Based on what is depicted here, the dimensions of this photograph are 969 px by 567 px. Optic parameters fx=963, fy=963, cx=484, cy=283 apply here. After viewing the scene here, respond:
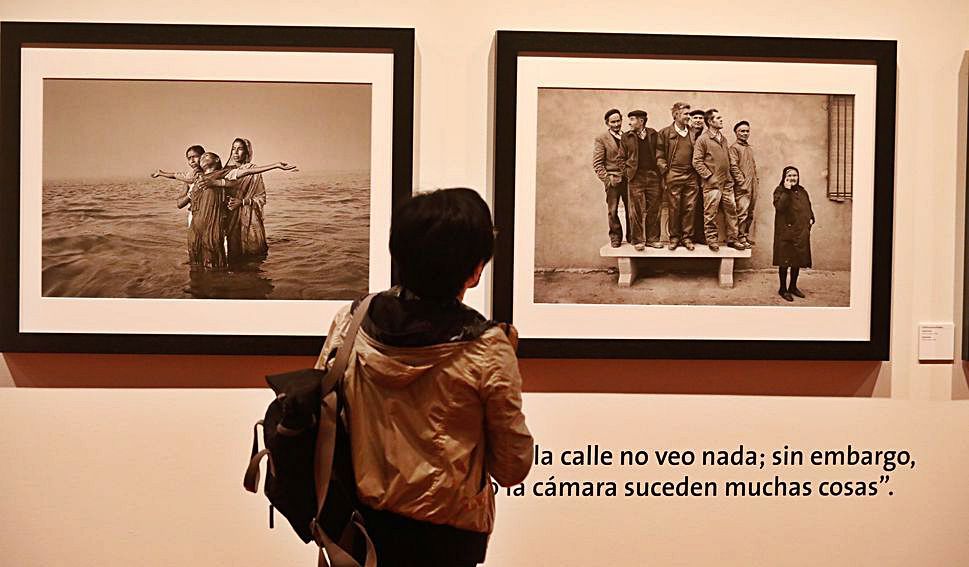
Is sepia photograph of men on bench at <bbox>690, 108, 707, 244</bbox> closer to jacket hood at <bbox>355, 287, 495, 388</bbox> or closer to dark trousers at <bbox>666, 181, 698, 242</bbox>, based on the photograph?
dark trousers at <bbox>666, 181, 698, 242</bbox>

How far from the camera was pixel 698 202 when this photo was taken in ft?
7.88

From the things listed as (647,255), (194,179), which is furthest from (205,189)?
(647,255)

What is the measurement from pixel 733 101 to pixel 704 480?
0.96 m

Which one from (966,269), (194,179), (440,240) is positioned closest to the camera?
(440,240)

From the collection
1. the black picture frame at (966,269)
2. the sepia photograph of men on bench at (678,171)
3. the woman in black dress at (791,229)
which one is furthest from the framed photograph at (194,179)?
the black picture frame at (966,269)

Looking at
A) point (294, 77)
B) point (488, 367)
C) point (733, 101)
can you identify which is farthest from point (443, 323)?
point (733, 101)

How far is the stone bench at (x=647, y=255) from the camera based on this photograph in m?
2.39

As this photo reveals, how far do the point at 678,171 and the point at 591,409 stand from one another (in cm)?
64

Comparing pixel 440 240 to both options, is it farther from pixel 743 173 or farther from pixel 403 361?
pixel 743 173

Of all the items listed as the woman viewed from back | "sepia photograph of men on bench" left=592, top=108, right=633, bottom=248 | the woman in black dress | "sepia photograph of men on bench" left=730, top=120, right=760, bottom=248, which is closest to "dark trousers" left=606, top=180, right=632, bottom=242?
"sepia photograph of men on bench" left=592, top=108, right=633, bottom=248

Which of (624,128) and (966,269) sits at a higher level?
(624,128)

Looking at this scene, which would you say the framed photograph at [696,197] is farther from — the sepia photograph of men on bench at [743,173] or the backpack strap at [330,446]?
the backpack strap at [330,446]

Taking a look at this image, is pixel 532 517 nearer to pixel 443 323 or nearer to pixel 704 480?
pixel 704 480

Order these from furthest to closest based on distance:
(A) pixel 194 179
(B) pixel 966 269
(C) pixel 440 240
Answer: (B) pixel 966 269
(A) pixel 194 179
(C) pixel 440 240
